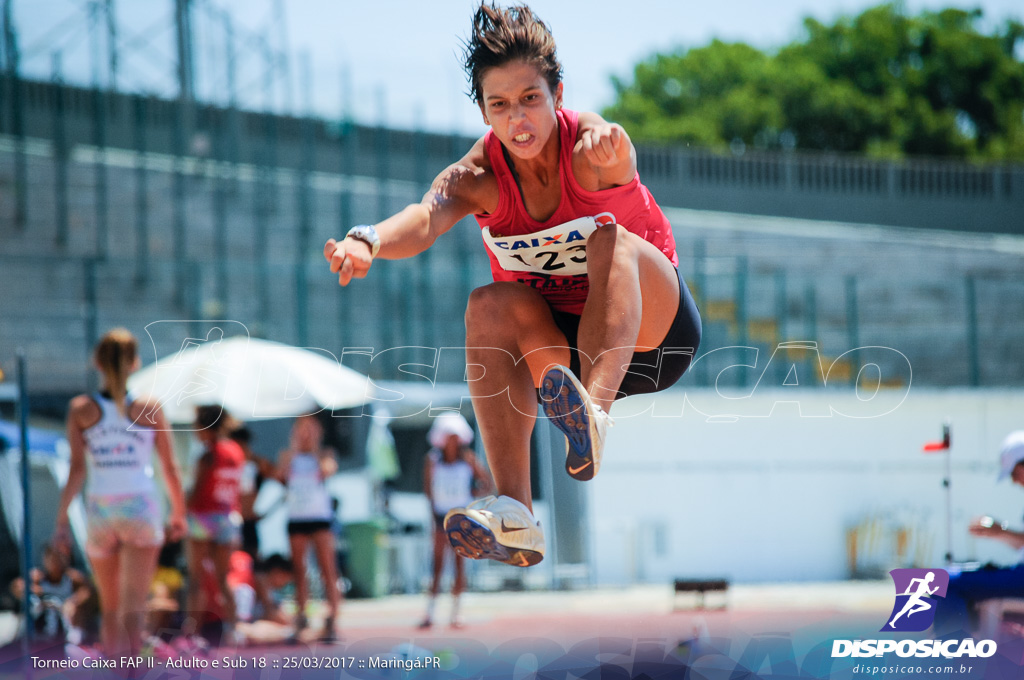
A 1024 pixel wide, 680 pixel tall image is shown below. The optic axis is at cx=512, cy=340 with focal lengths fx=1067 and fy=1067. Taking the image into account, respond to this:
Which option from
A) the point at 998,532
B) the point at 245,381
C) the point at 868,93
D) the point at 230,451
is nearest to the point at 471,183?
the point at 998,532

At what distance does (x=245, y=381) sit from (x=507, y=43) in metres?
4.93

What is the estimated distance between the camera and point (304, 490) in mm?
6824

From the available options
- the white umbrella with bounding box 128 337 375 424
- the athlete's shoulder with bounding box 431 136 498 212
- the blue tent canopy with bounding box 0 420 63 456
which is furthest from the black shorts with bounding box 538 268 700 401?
the blue tent canopy with bounding box 0 420 63 456

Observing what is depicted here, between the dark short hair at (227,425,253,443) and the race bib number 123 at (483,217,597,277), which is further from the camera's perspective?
the dark short hair at (227,425,253,443)

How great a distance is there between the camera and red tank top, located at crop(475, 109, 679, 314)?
9.76 feet

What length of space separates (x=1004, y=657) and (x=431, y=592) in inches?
159

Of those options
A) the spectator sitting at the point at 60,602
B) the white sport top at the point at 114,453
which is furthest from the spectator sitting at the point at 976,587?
the spectator sitting at the point at 60,602

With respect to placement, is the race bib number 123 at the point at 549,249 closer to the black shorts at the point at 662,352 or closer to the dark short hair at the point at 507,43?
the black shorts at the point at 662,352

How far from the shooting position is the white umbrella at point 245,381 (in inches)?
279

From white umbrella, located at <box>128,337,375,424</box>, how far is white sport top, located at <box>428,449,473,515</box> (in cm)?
75

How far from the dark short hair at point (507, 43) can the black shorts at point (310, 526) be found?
435 centimetres

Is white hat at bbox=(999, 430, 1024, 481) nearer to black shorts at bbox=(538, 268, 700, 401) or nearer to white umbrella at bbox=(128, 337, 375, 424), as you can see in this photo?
black shorts at bbox=(538, 268, 700, 401)

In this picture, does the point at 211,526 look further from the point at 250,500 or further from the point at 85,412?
the point at 85,412

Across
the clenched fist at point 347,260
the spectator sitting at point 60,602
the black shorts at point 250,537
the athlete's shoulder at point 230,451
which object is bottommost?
the spectator sitting at point 60,602
